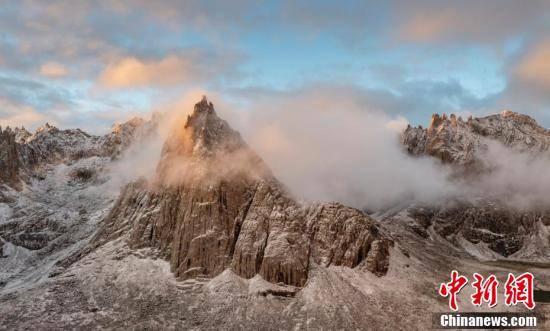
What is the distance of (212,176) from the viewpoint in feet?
484

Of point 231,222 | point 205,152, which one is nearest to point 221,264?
point 231,222

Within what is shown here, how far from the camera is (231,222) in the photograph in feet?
465

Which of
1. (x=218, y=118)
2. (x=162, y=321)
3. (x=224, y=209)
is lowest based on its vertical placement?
(x=162, y=321)

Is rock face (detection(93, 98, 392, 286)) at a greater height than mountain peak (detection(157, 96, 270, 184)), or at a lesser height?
lesser

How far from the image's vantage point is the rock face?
135 meters

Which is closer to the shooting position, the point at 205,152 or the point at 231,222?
the point at 231,222

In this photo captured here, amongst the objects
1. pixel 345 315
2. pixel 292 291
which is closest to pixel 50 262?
pixel 292 291

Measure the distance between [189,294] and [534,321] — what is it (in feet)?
250

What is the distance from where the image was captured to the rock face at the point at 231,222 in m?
135

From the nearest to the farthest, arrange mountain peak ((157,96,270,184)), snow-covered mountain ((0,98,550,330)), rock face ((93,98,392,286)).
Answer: snow-covered mountain ((0,98,550,330))
rock face ((93,98,392,286))
mountain peak ((157,96,270,184))

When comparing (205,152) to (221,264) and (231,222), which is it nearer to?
(231,222)

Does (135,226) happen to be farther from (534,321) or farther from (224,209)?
(534,321)

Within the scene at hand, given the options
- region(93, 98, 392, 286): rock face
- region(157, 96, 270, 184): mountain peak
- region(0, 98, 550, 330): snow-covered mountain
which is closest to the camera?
region(0, 98, 550, 330): snow-covered mountain

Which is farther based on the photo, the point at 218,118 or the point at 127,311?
the point at 218,118
